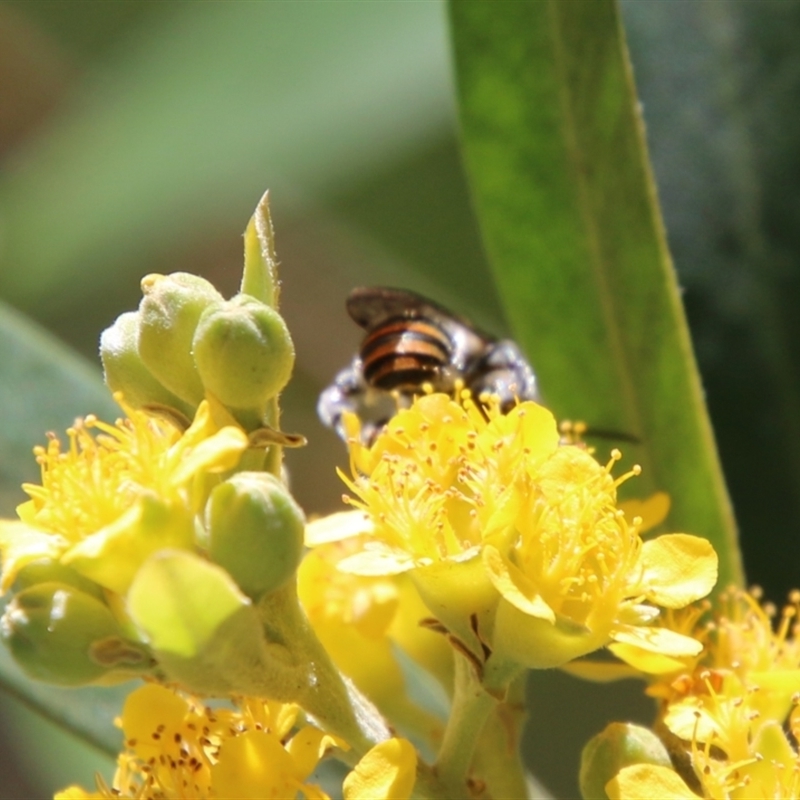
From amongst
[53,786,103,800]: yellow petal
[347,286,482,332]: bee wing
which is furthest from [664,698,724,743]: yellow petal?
[347,286,482,332]: bee wing

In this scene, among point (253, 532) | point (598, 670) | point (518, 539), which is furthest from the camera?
point (598, 670)

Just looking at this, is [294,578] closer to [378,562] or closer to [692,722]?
[378,562]

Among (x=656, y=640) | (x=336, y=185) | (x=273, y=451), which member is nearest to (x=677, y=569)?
(x=656, y=640)

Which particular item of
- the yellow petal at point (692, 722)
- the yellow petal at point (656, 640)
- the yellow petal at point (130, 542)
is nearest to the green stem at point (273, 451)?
the yellow petal at point (130, 542)

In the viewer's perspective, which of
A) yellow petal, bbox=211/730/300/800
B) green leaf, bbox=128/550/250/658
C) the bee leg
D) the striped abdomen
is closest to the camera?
green leaf, bbox=128/550/250/658

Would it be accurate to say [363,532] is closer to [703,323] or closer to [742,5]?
[703,323]

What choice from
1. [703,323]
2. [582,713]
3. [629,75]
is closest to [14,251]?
[582,713]

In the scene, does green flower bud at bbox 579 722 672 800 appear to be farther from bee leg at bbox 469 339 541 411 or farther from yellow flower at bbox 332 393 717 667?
bee leg at bbox 469 339 541 411

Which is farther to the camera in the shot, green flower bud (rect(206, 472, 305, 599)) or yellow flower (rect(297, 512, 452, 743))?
yellow flower (rect(297, 512, 452, 743))
